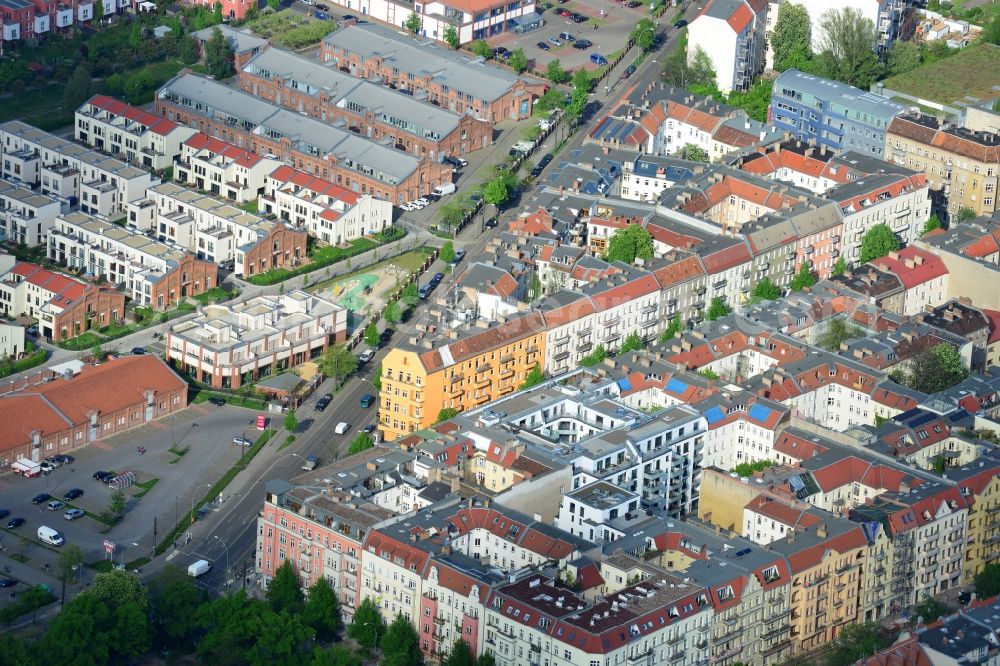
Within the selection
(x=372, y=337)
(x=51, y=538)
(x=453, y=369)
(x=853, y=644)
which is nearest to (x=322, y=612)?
(x=51, y=538)

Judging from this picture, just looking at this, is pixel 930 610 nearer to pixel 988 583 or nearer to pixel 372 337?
pixel 988 583

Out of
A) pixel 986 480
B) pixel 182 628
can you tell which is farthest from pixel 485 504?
pixel 986 480

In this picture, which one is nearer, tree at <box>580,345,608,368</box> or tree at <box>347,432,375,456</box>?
tree at <box>347,432,375,456</box>

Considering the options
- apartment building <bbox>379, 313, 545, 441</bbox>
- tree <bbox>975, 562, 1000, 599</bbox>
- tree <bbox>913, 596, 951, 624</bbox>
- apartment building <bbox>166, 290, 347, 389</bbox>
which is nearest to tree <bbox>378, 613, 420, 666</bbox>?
apartment building <bbox>379, 313, 545, 441</bbox>

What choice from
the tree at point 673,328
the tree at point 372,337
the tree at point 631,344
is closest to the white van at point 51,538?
the tree at point 372,337

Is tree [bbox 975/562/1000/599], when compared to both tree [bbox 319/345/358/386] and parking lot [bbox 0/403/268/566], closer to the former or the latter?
tree [bbox 319/345/358/386]
